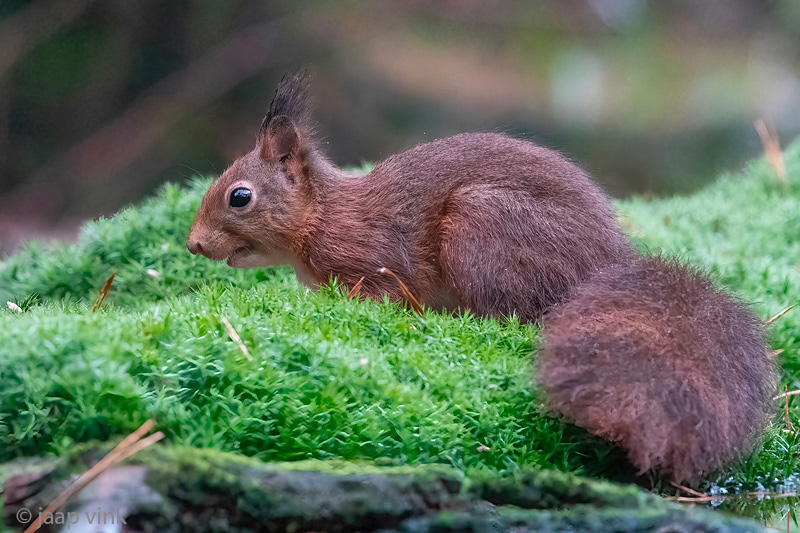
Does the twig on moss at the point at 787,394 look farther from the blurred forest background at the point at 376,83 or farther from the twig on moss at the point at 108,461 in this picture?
the blurred forest background at the point at 376,83

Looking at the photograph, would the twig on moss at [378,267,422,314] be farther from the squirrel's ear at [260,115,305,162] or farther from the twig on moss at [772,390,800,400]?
the twig on moss at [772,390,800,400]

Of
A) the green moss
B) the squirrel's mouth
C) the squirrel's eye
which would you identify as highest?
the squirrel's eye

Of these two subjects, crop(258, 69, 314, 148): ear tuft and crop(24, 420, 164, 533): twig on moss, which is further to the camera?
crop(258, 69, 314, 148): ear tuft

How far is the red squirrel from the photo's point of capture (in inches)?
97.6

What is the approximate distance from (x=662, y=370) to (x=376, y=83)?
832 cm

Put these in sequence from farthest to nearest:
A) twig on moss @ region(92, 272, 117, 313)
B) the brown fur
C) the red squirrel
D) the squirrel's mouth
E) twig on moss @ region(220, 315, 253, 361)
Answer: the squirrel's mouth → twig on moss @ region(92, 272, 117, 313) → the brown fur → twig on moss @ region(220, 315, 253, 361) → the red squirrel

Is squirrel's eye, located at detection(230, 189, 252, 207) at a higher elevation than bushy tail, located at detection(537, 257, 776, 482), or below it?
higher

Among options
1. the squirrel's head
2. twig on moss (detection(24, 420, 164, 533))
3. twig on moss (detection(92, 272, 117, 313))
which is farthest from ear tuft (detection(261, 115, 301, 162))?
twig on moss (detection(24, 420, 164, 533))

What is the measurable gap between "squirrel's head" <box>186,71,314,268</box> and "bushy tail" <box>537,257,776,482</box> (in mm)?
1755

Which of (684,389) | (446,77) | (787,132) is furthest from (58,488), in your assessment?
(787,132)

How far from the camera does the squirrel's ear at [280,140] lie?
4.37 m

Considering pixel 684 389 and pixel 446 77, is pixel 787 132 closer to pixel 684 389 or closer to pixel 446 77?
pixel 446 77

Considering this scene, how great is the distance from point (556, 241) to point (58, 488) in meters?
2.45

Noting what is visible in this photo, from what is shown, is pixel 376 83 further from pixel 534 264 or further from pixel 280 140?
pixel 534 264
